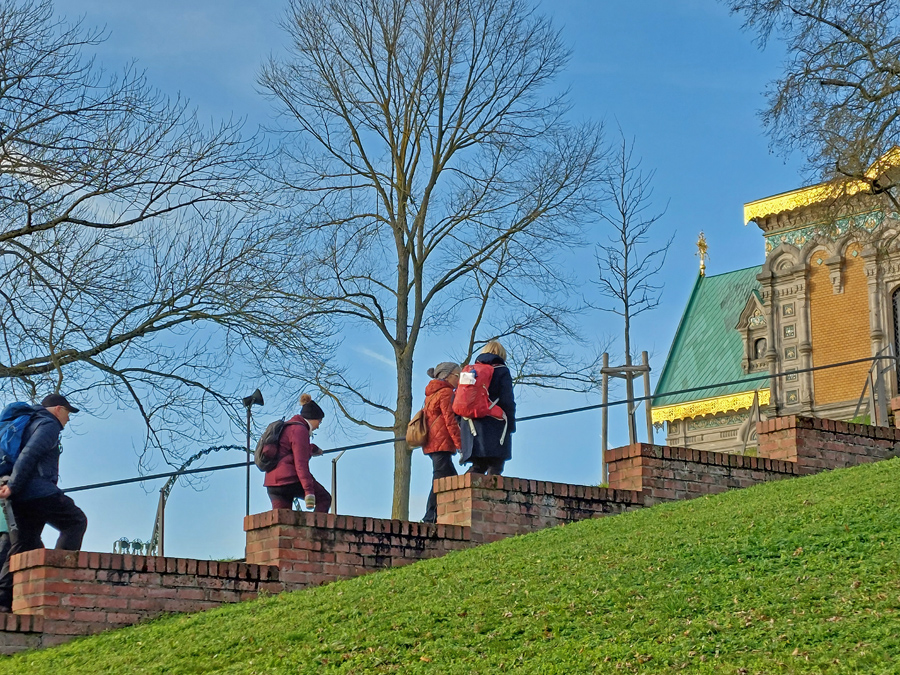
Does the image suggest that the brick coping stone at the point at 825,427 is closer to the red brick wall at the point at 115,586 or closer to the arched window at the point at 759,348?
the red brick wall at the point at 115,586

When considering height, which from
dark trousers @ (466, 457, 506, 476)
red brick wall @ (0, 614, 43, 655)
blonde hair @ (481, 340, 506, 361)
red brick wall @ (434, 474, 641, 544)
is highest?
blonde hair @ (481, 340, 506, 361)

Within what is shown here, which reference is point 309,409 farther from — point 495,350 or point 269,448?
point 495,350

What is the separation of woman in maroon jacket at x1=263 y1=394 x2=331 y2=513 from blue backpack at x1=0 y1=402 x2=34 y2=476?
101 inches

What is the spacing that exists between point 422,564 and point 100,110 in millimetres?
7869

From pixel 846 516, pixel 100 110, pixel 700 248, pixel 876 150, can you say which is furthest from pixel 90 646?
pixel 700 248

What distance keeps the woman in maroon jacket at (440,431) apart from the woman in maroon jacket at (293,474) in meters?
1.25

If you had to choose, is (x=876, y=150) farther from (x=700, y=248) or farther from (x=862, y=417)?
(x=700, y=248)

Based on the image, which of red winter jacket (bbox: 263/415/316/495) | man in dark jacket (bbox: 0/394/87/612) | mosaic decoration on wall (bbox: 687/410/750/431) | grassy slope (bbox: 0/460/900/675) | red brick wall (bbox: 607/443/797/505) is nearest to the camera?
grassy slope (bbox: 0/460/900/675)

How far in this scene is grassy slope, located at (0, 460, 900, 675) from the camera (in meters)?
7.78

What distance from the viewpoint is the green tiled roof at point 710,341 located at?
44.3 meters

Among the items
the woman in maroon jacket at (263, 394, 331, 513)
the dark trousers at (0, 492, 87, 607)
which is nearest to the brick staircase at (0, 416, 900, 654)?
the dark trousers at (0, 492, 87, 607)

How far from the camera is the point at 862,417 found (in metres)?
32.9

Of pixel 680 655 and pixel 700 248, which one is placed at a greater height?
pixel 700 248

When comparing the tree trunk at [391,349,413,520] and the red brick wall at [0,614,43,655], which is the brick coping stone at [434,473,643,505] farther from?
the tree trunk at [391,349,413,520]
